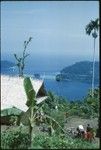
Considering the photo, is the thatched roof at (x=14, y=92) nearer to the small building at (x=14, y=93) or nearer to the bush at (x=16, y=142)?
the small building at (x=14, y=93)

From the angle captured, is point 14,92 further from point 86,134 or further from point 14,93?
point 86,134

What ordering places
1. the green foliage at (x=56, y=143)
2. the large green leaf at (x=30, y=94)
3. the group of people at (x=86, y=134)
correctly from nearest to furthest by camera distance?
the green foliage at (x=56, y=143), the large green leaf at (x=30, y=94), the group of people at (x=86, y=134)

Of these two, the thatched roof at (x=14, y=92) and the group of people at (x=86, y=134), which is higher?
the thatched roof at (x=14, y=92)

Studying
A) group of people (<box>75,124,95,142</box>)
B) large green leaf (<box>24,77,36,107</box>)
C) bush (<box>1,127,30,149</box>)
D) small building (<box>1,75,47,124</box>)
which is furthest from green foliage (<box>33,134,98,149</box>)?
small building (<box>1,75,47,124</box>)

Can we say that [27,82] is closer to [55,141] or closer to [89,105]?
[55,141]

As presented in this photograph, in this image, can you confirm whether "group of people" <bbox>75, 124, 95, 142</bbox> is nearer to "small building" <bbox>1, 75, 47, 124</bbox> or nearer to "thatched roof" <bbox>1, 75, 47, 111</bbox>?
"small building" <bbox>1, 75, 47, 124</bbox>

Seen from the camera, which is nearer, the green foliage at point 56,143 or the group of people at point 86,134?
the green foliage at point 56,143

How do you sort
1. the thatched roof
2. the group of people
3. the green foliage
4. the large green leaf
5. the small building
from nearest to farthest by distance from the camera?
the green foliage → the large green leaf → the group of people → the small building → the thatched roof

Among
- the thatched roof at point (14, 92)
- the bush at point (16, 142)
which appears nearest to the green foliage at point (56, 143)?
the bush at point (16, 142)

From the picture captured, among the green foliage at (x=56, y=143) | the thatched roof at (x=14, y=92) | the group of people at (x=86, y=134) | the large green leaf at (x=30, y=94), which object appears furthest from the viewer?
the thatched roof at (x=14, y=92)
